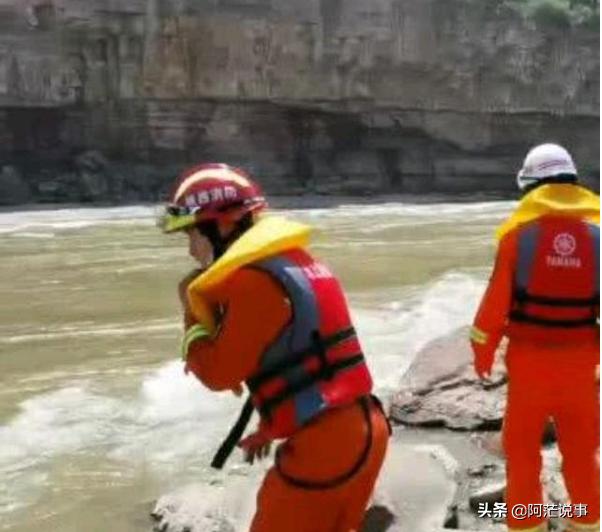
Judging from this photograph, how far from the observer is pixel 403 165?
1236 inches

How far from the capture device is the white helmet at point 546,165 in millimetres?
3307

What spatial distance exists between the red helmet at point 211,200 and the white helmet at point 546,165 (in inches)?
49.2

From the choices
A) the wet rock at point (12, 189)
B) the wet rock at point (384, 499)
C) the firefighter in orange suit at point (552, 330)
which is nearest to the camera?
the firefighter in orange suit at point (552, 330)

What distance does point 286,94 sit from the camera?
29141 mm

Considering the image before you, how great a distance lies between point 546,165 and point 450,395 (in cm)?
239

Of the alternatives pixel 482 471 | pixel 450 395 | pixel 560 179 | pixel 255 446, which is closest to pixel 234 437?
pixel 255 446

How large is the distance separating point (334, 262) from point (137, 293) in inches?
157

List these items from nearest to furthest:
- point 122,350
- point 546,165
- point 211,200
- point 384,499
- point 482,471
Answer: point 211,200, point 546,165, point 384,499, point 482,471, point 122,350

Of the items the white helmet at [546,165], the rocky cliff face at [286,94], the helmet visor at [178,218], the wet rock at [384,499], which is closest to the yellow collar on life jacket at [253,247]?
the helmet visor at [178,218]

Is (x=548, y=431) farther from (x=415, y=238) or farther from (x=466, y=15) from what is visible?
(x=466, y=15)

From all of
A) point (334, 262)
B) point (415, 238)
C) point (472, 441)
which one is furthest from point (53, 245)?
point (472, 441)

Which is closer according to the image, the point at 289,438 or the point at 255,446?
the point at 289,438

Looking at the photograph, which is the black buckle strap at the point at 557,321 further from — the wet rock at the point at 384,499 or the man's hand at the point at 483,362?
the wet rock at the point at 384,499

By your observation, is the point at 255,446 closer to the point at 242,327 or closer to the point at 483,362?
the point at 242,327
